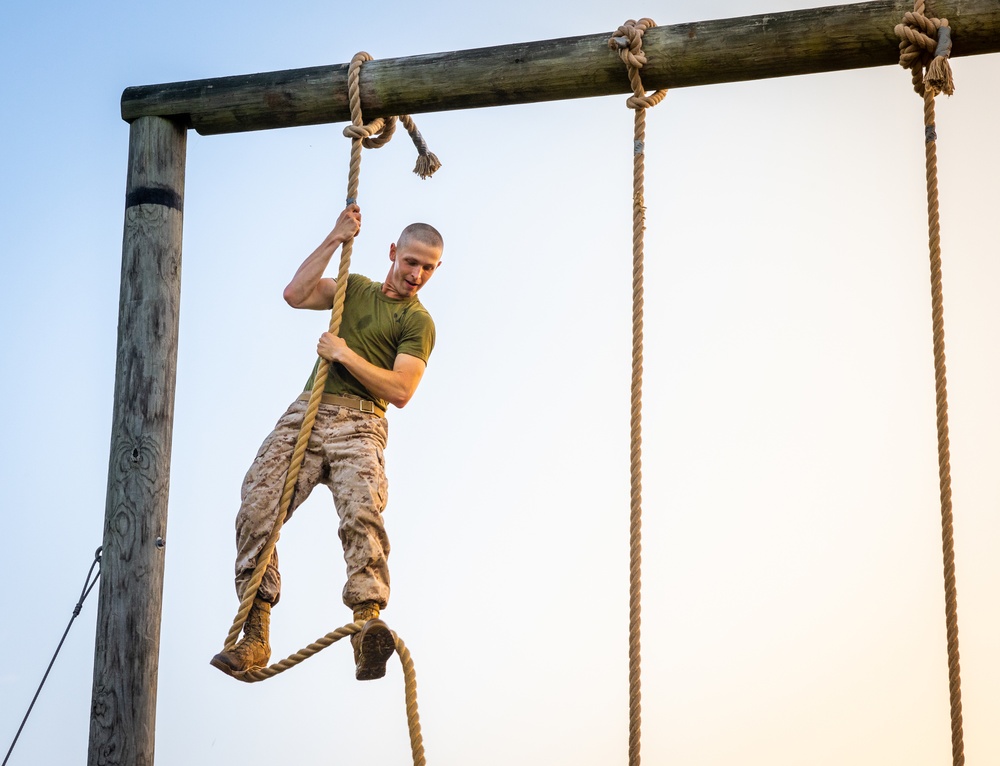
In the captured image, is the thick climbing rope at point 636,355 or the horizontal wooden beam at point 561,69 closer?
the thick climbing rope at point 636,355

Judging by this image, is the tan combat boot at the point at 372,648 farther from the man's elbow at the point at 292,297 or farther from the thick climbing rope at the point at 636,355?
the man's elbow at the point at 292,297

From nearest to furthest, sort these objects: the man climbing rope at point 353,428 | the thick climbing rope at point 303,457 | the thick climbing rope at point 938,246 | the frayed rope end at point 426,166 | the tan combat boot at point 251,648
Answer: the thick climbing rope at point 938,246 < the thick climbing rope at point 303,457 < the tan combat boot at point 251,648 < the man climbing rope at point 353,428 < the frayed rope end at point 426,166

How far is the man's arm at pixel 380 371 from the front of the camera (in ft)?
12.6

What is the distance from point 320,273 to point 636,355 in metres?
1.01

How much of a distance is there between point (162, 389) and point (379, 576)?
2.80 ft

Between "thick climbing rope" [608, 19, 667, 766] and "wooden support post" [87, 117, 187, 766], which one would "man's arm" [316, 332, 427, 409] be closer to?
"wooden support post" [87, 117, 187, 766]

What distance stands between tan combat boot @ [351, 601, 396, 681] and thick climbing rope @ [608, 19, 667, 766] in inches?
26.8

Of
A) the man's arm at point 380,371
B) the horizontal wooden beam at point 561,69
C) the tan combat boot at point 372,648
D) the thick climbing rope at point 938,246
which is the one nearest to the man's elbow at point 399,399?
the man's arm at point 380,371

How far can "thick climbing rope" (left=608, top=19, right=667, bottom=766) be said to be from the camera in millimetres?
3355

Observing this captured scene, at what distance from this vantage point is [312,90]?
157 inches

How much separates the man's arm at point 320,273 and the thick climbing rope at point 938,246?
1591mm

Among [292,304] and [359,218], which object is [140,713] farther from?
[359,218]

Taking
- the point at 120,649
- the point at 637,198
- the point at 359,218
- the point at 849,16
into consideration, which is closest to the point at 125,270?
the point at 359,218

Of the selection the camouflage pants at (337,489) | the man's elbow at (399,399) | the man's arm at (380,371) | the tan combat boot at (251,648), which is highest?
the man's arm at (380,371)
